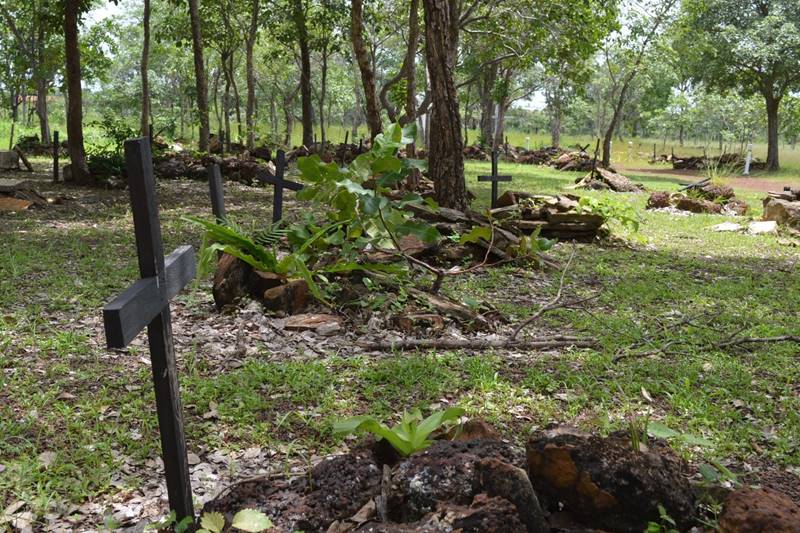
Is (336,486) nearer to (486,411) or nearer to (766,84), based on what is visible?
(486,411)

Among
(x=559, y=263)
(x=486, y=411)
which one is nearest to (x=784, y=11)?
(x=559, y=263)

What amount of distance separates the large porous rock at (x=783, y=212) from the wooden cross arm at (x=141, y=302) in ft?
37.4

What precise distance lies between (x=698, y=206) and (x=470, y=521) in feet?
42.6

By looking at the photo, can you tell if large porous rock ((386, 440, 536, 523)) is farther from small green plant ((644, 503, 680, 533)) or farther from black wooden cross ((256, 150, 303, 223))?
black wooden cross ((256, 150, 303, 223))

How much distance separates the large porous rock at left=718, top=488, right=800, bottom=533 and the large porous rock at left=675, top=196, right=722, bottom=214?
12390 mm

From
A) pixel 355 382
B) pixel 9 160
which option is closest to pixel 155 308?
pixel 355 382

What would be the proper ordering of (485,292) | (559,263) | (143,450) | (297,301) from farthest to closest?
(559,263) < (485,292) < (297,301) < (143,450)

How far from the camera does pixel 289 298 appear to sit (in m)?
5.54

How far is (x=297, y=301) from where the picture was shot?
554 centimetres

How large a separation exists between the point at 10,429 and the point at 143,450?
2.31 feet

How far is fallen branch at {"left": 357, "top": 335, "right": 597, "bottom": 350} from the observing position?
4.87m

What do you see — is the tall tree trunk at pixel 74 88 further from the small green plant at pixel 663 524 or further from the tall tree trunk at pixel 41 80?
the small green plant at pixel 663 524

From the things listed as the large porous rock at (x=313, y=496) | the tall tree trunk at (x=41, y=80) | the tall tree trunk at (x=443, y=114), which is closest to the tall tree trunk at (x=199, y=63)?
the tall tree trunk at (x=41, y=80)

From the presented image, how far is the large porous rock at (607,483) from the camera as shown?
237 centimetres
